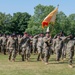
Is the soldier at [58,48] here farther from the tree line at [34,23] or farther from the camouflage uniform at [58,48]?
the tree line at [34,23]

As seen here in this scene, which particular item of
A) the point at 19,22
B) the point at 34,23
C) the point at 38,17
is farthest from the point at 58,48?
the point at 19,22

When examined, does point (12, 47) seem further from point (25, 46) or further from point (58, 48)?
point (58, 48)

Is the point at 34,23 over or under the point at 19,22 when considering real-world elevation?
under

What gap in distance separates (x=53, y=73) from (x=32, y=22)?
7683 cm

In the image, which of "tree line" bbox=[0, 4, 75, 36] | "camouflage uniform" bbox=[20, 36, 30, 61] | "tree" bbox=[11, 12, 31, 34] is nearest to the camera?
"camouflage uniform" bbox=[20, 36, 30, 61]

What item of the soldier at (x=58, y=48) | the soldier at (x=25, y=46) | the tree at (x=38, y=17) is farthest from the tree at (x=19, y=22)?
the soldier at (x=58, y=48)

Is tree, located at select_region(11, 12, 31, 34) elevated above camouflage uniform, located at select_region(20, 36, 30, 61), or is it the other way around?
tree, located at select_region(11, 12, 31, 34)

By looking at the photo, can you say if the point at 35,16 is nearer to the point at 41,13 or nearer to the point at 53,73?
the point at 41,13

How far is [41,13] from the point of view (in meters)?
Result: 93.4

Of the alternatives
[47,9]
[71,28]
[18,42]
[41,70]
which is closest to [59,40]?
[18,42]

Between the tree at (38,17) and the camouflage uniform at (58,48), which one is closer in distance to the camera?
the camouflage uniform at (58,48)

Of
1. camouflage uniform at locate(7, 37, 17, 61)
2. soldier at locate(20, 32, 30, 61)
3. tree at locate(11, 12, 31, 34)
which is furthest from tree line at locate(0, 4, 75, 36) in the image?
camouflage uniform at locate(7, 37, 17, 61)

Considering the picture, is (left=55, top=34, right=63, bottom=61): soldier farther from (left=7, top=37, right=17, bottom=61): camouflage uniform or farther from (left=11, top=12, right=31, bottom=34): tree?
(left=11, top=12, right=31, bottom=34): tree

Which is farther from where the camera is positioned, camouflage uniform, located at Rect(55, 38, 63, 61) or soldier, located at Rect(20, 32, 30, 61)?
soldier, located at Rect(20, 32, 30, 61)
